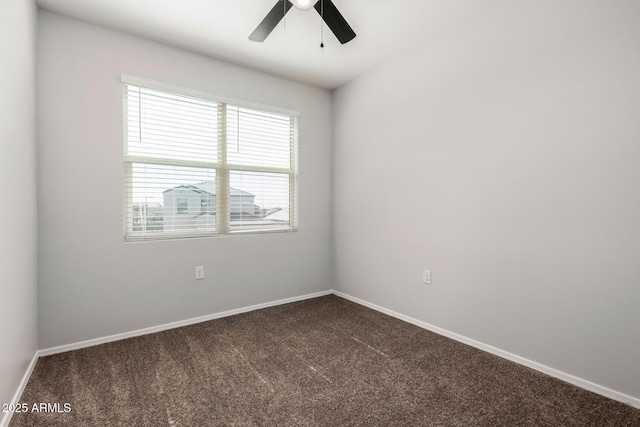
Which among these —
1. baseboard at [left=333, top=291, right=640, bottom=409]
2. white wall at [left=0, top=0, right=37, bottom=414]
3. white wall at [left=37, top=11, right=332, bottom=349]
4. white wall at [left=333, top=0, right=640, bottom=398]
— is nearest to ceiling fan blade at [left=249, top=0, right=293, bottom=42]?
white wall at [left=37, top=11, right=332, bottom=349]

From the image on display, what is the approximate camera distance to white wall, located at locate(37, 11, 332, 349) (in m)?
2.34

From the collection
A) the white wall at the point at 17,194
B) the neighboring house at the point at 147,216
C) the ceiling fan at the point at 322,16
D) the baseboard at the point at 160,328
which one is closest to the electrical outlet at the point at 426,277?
the baseboard at the point at 160,328

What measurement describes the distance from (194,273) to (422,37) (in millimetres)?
2977

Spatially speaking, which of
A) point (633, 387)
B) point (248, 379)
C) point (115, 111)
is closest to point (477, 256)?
point (633, 387)

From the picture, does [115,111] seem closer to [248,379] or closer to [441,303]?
[248,379]

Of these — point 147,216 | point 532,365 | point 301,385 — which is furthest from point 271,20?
point 532,365

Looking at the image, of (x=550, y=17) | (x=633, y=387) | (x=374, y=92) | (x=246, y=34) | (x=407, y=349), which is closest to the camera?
(x=633, y=387)

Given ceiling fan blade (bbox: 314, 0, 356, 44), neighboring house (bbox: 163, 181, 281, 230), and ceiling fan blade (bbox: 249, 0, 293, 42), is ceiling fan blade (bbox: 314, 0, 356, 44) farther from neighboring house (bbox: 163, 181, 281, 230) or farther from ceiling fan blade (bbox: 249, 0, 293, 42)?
neighboring house (bbox: 163, 181, 281, 230)

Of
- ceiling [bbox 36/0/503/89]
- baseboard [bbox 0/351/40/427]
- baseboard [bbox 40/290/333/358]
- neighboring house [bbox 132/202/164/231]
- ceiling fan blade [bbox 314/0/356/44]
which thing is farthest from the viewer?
neighboring house [bbox 132/202/164/231]

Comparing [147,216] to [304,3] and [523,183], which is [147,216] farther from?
[523,183]

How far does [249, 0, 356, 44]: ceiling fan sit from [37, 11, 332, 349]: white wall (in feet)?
3.89

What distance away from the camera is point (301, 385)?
→ 6.39ft

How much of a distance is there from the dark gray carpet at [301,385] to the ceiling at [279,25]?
2557 mm

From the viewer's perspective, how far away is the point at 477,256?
2473mm
